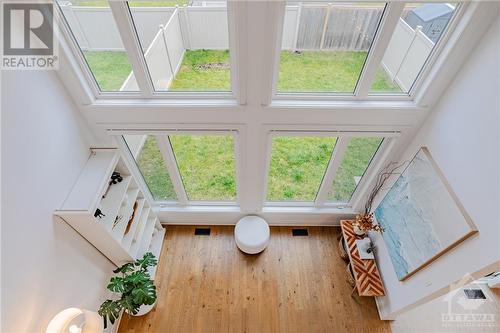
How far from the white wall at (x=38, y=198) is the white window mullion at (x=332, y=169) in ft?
7.30

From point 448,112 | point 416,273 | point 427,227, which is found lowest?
point 416,273

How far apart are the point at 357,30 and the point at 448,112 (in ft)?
2.84

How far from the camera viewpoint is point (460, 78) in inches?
68.9

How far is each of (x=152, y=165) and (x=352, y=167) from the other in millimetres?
2154

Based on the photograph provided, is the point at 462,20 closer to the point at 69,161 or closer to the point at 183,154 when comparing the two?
the point at 183,154

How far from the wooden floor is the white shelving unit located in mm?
396

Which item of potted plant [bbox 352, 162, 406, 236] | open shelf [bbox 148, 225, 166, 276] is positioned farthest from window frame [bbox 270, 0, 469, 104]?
open shelf [bbox 148, 225, 166, 276]

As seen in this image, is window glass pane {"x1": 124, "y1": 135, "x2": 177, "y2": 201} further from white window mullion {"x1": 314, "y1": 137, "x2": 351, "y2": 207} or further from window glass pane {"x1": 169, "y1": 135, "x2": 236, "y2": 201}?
white window mullion {"x1": 314, "y1": 137, "x2": 351, "y2": 207}

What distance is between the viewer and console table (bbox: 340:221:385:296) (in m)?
2.59

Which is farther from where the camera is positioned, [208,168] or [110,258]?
[208,168]

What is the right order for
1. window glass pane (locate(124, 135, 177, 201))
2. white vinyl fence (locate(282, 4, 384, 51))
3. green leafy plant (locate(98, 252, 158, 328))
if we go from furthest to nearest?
window glass pane (locate(124, 135, 177, 201)), green leafy plant (locate(98, 252, 158, 328)), white vinyl fence (locate(282, 4, 384, 51))

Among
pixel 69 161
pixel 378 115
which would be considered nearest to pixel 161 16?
pixel 69 161

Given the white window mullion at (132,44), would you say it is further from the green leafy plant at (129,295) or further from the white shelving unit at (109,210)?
the green leafy plant at (129,295)

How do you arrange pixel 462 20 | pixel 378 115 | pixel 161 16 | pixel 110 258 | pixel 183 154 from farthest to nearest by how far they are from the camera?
pixel 183 154, pixel 110 258, pixel 378 115, pixel 161 16, pixel 462 20
